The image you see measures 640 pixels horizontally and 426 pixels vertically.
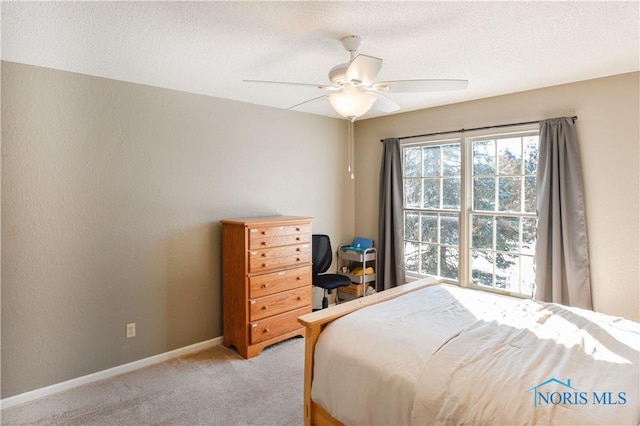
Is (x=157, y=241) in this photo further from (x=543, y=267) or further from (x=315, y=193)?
(x=543, y=267)

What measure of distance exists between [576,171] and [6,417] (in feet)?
15.1

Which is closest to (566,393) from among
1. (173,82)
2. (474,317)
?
(474,317)

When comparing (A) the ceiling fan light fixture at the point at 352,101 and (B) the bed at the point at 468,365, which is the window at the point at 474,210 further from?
(A) the ceiling fan light fixture at the point at 352,101

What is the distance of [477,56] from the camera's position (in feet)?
7.96

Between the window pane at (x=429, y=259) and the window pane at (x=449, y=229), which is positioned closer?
the window pane at (x=449, y=229)

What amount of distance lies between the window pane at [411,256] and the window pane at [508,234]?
0.95 m

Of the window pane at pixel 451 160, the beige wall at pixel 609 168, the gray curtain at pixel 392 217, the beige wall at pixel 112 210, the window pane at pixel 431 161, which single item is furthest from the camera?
the gray curtain at pixel 392 217

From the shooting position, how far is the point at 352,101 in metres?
2.13

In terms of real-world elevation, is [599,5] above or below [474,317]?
above

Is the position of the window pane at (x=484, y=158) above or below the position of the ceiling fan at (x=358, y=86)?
below

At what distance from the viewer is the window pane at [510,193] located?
3.43 m

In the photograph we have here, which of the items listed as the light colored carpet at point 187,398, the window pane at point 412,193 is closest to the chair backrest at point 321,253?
the window pane at point 412,193

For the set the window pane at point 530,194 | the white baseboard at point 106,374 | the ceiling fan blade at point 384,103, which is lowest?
the white baseboard at point 106,374

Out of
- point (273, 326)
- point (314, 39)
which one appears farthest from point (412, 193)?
point (314, 39)
